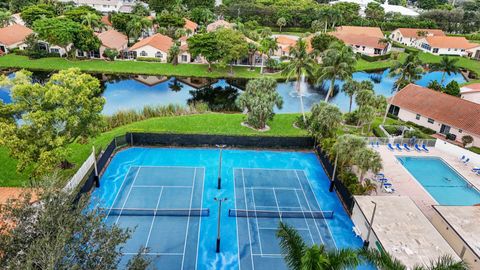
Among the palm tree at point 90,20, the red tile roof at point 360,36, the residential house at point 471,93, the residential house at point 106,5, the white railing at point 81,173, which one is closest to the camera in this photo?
the white railing at point 81,173

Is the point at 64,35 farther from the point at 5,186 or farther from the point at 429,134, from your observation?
the point at 429,134

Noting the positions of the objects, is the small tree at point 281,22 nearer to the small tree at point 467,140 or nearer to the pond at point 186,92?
the pond at point 186,92

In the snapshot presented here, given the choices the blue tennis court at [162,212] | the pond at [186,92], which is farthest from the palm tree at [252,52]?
the blue tennis court at [162,212]

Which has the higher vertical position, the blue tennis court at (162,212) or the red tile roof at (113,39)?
the red tile roof at (113,39)

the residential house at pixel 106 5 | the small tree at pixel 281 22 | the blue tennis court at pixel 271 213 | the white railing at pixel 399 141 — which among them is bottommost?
the blue tennis court at pixel 271 213

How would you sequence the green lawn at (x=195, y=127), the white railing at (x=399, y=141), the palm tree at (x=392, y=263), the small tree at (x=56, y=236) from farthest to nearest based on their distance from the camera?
1. the white railing at (x=399, y=141)
2. the green lawn at (x=195, y=127)
3. the palm tree at (x=392, y=263)
4. the small tree at (x=56, y=236)

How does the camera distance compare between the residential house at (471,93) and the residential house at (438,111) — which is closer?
the residential house at (438,111)

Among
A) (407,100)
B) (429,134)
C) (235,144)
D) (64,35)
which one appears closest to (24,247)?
(235,144)
